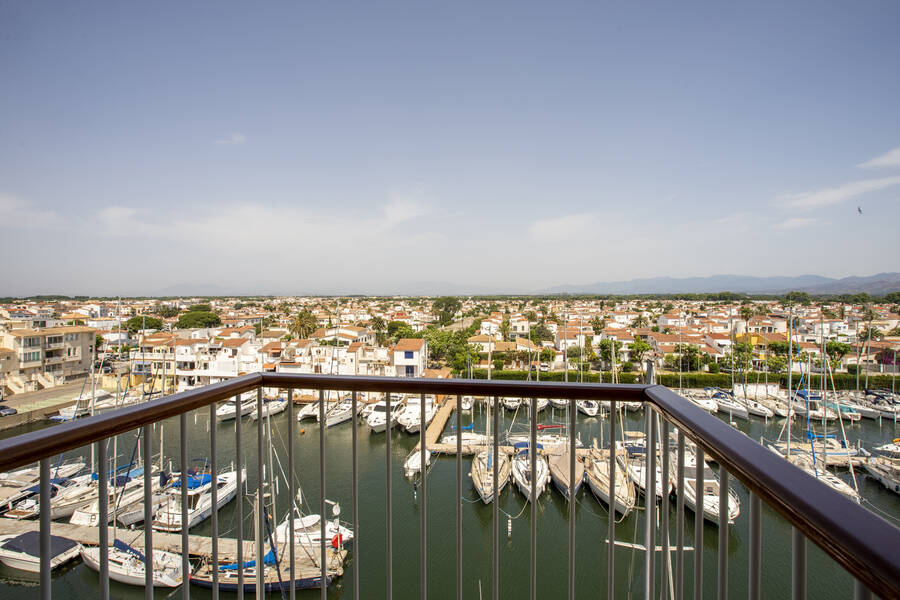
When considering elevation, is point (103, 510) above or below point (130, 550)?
above

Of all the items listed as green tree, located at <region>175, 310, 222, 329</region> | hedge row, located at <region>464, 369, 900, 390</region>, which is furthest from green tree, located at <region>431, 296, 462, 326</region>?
hedge row, located at <region>464, 369, 900, 390</region>

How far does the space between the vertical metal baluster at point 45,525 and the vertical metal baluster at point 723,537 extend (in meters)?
1.46

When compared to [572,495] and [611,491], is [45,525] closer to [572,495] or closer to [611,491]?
[572,495]

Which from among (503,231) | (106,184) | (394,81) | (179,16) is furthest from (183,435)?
(503,231)

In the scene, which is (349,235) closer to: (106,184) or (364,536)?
(106,184)

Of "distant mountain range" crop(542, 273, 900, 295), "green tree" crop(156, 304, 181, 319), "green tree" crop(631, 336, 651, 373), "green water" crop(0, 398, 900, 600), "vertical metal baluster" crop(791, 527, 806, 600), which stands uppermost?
"distant mountain range" crop(542, 273, 900, 295)

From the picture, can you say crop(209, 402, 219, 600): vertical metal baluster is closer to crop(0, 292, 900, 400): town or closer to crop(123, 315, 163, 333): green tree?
crop(0, 292, 900, 400): town

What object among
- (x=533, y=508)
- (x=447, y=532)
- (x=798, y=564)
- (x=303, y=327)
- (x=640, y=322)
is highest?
(x=798, y=564)

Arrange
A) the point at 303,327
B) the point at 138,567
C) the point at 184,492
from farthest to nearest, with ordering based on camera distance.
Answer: the point at 303,327, the point at 138,567, the point at 184,492

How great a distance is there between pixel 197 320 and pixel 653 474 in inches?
1218

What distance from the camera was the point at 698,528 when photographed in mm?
906

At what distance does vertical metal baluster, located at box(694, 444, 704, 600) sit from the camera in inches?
35.4

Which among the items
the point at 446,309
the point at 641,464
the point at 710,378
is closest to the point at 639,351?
the point at 710,378

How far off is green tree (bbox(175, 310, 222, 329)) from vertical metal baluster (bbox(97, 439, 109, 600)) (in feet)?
94.5
